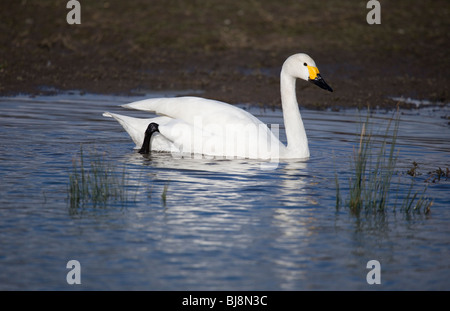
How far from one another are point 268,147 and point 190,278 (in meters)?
4.35

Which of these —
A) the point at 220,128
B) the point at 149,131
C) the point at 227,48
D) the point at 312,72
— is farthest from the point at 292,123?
the point at 227,48

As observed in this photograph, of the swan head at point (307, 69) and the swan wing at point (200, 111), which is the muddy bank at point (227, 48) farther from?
the swan wing at point (200, 111)

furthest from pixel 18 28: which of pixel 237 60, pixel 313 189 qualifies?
pixel 313 189

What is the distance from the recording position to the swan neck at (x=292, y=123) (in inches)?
387

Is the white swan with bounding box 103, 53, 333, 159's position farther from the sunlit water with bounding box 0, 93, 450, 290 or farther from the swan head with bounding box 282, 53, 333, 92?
the sunlit water with bounding box 0, 93, 450, 290

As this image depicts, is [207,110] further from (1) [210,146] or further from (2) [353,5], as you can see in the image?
(2) [353,5]

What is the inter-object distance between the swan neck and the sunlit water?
0.80 ft

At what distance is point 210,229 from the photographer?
6.43 meters

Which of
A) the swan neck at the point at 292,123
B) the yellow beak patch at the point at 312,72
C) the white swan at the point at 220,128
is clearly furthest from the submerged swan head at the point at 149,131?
the yellow beak patch at the point at 312,72

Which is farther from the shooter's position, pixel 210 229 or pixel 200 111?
pixel 200 111

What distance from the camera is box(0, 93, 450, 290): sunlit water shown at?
5.40 meters

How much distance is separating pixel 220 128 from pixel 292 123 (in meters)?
1.10

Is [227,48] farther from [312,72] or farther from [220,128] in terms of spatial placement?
[220,128]

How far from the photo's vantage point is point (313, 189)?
8.11 m
